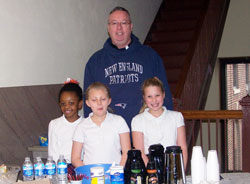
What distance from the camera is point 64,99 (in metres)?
3.09

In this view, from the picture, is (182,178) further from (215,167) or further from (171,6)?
(171,6)

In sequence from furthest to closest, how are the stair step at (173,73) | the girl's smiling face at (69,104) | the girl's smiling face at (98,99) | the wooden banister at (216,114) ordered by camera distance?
the stair step at (173,73) < the wooden banister at (216,114) < the girl's smiling face at (69,104) < the girl's smiling face at (98,99)

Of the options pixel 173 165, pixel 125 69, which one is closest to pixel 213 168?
pixel 173 165

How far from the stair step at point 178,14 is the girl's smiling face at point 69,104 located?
4.65 meters

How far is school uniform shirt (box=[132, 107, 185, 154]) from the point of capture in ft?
8.82

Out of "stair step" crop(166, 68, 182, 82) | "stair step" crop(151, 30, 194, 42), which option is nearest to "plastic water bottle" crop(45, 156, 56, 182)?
"stair step" crop(166, 68, 182, 82)

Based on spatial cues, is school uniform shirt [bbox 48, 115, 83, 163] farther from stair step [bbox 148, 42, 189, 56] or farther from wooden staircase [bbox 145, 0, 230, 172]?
stair step [bbox 148, 42, 189, 56]

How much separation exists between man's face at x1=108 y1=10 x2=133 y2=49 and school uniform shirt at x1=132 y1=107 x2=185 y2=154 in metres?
0.63

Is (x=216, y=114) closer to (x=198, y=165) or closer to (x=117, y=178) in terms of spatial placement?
(x=198, y=165)

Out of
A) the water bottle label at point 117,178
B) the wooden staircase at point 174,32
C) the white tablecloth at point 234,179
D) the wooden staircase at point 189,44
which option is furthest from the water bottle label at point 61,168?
the wooden staircase at point 174,32

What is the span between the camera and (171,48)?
6.76 meters

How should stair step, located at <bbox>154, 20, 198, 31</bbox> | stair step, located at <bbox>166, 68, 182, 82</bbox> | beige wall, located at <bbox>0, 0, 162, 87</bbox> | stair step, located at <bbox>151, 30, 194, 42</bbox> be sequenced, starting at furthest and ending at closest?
stair step, located at <bbox>154, 20, 198, 31</bbox> → stair step, located at <bbox>151, 30, 194, 42</bbox> → stair step, located at <bbox>166, 68, 182, 82</bbox> → beige wall, located at <bbox>0, 0, 162, 87</bbox>

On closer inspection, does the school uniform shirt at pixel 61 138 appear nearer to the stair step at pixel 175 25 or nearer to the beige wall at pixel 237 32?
the stair step at pixel 175 25

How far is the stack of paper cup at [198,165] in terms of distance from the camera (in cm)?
190
